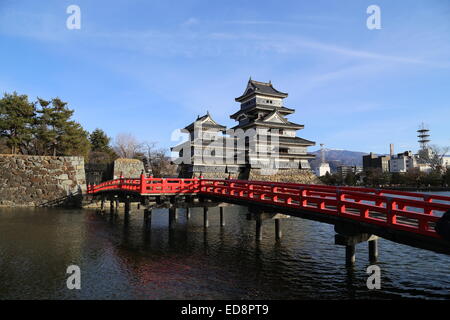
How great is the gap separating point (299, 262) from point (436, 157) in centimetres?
8477

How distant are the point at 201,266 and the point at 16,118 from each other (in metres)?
38.0

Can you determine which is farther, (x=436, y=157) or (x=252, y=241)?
(x=436, y=157)

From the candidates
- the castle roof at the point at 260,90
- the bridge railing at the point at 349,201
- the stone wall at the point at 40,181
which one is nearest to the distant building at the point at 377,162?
the castle roof at the point at 260,90

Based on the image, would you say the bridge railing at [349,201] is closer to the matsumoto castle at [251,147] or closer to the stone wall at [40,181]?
the stone wall at [40,181]

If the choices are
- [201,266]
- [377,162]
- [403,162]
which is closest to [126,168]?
[201,266]

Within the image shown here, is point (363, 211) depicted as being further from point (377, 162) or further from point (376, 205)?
point (377, 162)

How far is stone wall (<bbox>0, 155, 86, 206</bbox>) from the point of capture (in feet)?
104

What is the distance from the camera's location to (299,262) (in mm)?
12266

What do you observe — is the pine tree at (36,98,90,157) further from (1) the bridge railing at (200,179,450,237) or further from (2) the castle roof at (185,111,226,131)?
(1) the bridge railing at (200,179,450,237)

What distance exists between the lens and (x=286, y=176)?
1914 inches

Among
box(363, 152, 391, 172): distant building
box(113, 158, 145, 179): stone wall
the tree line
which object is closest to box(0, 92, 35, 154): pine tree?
the tree line

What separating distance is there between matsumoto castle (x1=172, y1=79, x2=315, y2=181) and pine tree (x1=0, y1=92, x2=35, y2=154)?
20789 mm

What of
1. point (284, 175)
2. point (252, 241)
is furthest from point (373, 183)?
point (252, 241)
